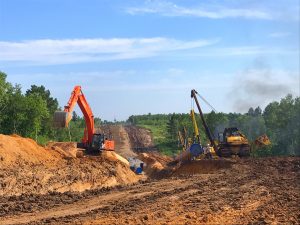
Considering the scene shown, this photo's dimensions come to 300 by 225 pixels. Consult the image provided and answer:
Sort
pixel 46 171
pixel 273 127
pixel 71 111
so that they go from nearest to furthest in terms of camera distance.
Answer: pixel 46 171 → pixel 71 111 → pixel 273 127

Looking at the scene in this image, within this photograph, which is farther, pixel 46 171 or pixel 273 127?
pixel 273 127

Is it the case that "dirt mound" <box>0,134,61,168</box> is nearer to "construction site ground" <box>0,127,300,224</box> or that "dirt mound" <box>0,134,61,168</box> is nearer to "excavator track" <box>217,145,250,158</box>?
"construction site ground" <box>0,127,300,224</box>

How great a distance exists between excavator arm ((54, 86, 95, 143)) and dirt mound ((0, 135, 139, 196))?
6.05ft

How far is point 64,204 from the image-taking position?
693 inches

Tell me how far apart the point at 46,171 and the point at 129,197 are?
5.97 meters

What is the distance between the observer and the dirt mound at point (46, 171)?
21141 mm

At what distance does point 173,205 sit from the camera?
1591 centimetres

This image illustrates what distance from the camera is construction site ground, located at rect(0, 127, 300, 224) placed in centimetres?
1378

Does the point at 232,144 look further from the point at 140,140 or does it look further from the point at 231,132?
the point at 140,140

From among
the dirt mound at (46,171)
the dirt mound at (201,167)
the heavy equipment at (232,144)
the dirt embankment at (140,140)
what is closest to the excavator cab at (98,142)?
the dirt mound at (46,171)

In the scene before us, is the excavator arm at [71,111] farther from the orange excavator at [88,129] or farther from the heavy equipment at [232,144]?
the heavy equipment at [232,144]

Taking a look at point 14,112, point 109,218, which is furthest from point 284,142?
point 109,218

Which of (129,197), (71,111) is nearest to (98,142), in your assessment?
(71,111)

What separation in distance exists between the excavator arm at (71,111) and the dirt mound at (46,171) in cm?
185
